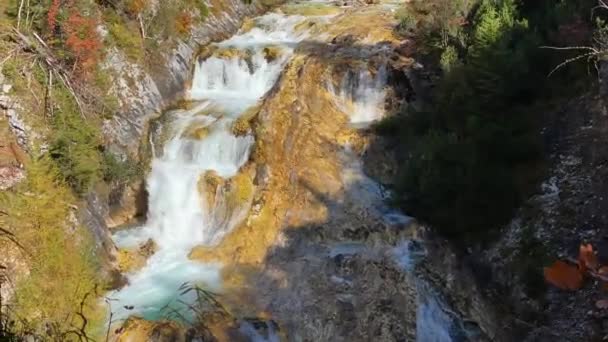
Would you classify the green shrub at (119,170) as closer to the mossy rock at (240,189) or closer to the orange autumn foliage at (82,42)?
the orange autumn foliage at (82,42)

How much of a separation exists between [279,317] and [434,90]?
24.5 feet

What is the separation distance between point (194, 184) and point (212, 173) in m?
0.54

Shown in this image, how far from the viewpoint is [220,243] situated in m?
12.3

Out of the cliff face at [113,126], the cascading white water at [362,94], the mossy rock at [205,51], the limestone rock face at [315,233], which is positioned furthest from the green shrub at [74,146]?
the cascading white water at [362,94]

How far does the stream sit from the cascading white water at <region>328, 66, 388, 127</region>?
29mm

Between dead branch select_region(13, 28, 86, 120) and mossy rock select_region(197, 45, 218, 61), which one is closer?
dead branch select_region(13, 28, 86, 120)

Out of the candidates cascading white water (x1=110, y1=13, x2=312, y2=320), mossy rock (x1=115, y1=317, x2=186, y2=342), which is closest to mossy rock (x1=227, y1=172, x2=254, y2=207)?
cascading white water (x1=110, y1=13, x2=312, y2=320)

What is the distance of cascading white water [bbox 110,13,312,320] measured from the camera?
1112 centimetres

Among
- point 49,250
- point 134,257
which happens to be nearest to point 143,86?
point 134,257

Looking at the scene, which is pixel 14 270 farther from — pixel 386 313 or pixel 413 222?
pixel 413 222

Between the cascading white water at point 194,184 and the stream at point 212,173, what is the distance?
0.02 meters

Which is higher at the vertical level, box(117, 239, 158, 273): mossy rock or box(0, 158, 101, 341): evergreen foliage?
box(0, 158, 101, 341): evergreen foliage

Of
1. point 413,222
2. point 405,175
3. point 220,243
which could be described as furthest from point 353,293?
point 220,243

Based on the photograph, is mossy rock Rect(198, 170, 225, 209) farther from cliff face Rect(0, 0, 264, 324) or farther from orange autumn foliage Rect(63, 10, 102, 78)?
orange autumn foliage Rect(63, 10, 102, 78)
